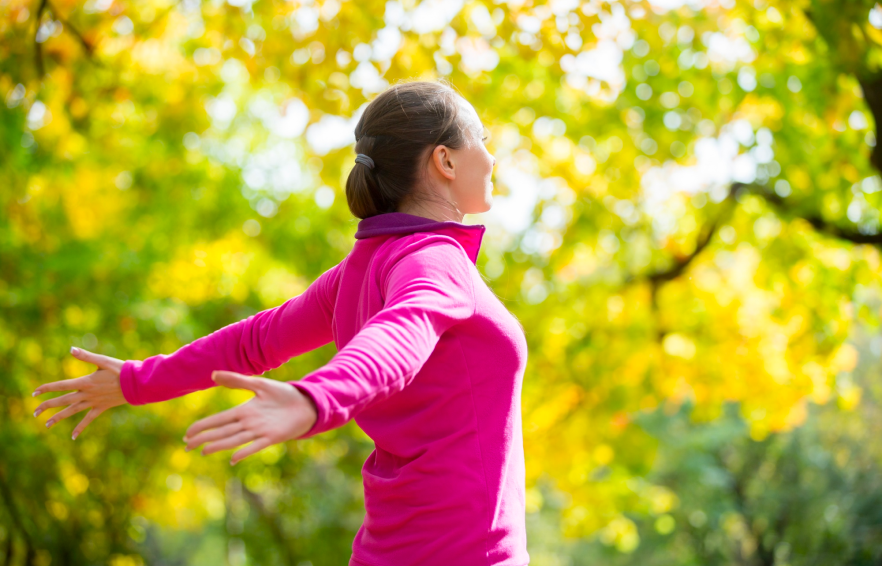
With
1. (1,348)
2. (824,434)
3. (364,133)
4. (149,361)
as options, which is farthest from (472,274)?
(824,434)

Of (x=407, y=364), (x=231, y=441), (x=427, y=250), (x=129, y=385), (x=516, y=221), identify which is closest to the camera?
(x=231, y=441)

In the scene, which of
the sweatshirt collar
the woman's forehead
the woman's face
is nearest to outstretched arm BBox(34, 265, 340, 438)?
the sweatshirt collar

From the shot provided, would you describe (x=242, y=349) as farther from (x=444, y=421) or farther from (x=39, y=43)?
(x=39, y=43)

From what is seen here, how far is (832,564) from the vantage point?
13070mm

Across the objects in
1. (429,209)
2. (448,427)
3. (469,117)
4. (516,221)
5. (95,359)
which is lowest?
(516,221)

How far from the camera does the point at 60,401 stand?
60.7 inches

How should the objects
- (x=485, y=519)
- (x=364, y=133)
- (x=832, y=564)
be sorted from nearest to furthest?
1. (x=485, y=519)
2. (x=364, y=133)
3. (x=832, y=564)

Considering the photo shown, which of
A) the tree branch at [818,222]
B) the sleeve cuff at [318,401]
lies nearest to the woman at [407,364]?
the sleeve cuff at [318,401]

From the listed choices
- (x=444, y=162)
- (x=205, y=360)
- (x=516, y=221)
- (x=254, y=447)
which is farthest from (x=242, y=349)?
(x=516, y=221)

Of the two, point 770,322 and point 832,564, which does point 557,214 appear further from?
point 832,564

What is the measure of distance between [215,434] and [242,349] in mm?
751

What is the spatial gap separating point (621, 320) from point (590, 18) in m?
3.50

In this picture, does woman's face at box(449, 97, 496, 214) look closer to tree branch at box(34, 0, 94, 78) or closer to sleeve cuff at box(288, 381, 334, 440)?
sleeve cuff at box(288, 381, 334, 440)

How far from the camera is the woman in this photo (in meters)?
1.03
